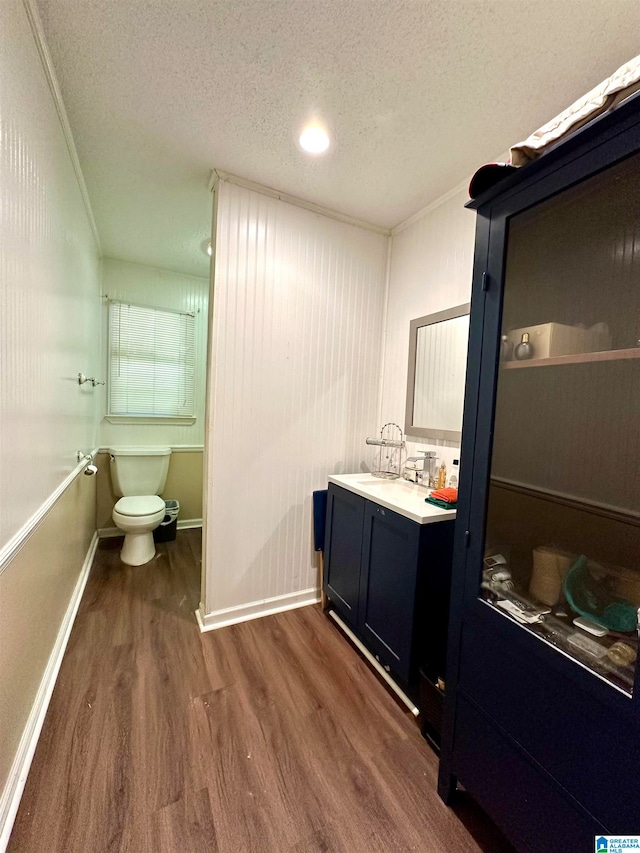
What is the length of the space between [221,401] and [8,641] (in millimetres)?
1228

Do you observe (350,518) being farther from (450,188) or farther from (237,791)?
(450,188)

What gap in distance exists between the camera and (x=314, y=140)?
1496 millimetres

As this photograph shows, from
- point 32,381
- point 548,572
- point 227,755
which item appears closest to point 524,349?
point 548,572

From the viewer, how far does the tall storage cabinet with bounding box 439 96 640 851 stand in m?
0.73

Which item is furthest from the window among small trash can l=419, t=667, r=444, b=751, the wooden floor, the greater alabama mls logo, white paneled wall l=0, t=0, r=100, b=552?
the greater alabama mls logo

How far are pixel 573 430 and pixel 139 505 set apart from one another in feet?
8.84

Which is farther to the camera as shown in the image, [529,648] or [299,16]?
[299,16]

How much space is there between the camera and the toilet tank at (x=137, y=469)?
2.75 m

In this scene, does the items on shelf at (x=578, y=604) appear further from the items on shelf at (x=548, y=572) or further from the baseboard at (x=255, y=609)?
the baseboard at (x=255, y=609)

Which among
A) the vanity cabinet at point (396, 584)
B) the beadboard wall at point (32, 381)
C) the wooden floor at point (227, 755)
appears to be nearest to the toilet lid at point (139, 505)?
the beadboard wall at point (32, 381)

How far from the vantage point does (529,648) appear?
84 cm

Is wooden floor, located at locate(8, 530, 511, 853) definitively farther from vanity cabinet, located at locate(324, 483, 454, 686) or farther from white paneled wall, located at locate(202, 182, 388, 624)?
white paneled wall, located at locate(202, 182, 388, 624)

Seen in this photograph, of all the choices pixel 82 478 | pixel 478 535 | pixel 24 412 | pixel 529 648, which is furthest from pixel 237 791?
pixel 82 478

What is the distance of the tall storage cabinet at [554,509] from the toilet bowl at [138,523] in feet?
7.21
